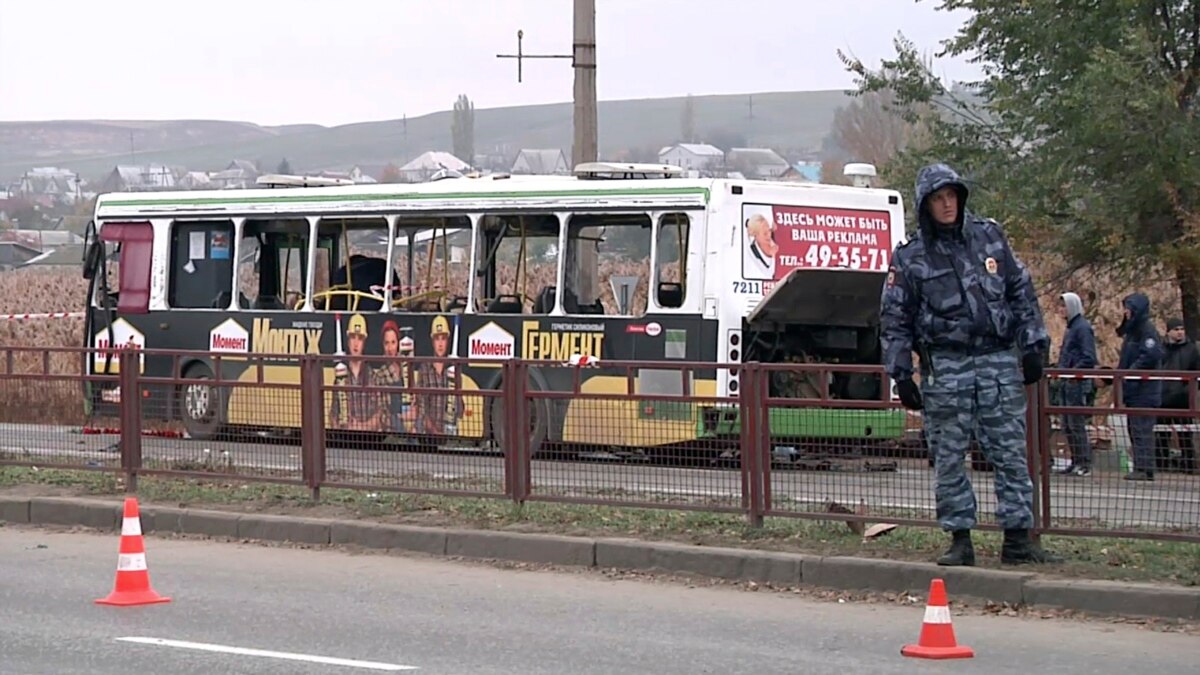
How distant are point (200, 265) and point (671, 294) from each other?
6285mm

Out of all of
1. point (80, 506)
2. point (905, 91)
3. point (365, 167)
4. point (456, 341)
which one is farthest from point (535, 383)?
point (365, 167)

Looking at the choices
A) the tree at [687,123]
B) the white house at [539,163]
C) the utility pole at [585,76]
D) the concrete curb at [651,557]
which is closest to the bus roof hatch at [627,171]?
the utility pole at [585,76]

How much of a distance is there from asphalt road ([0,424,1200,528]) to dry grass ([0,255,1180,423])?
23 cm

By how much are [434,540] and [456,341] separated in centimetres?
729

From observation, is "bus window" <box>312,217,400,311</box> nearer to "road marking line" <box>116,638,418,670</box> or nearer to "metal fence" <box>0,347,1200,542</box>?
"metal fence" <box>0,347,1200,542</box>

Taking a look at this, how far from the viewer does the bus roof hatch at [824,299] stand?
17156mm

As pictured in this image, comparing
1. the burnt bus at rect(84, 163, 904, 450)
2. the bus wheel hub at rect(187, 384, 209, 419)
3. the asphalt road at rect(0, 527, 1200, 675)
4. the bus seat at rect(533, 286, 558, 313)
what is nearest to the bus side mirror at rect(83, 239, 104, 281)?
the burnt bus at rect(84, 163, 904, 450)

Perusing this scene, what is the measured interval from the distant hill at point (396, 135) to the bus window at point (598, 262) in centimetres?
11812

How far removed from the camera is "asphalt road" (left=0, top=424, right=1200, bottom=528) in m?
10.8

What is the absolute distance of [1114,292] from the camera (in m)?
23.1

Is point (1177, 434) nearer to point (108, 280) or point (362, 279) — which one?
point (362, 279)

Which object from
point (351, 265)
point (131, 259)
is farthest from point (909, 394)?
point (131, 259)

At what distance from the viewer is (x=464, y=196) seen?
19.7 meters

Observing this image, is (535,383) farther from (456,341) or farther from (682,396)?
(456,341)
